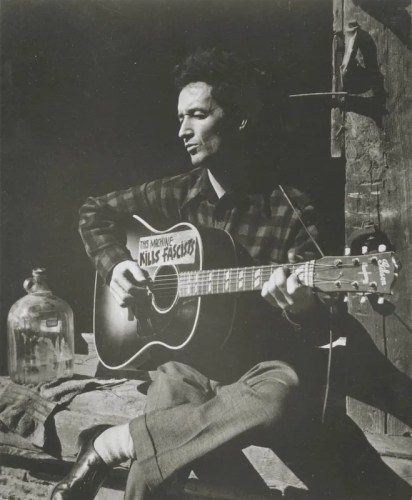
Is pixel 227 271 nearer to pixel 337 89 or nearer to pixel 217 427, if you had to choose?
pixel 217 427

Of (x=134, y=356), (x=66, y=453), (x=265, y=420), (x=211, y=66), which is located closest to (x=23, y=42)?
(x=211, y=66)

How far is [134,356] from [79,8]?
1.11m

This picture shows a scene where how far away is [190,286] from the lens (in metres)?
1.51

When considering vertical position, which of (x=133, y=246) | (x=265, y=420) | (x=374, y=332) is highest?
(x=133, y=246)

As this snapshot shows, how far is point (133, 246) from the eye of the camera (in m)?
1.71

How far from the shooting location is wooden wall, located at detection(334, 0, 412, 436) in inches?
53.0

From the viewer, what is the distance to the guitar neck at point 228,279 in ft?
4.45

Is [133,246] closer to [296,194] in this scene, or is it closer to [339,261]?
A: [296,194]

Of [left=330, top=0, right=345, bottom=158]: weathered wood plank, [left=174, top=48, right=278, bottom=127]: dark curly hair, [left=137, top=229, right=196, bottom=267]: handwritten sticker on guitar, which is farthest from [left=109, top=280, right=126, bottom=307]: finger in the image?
[left=330, top=0, right=345, bottom=158]: weathered wood plank

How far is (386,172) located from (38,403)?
122cm

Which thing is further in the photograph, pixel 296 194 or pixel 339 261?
pixel 296 194

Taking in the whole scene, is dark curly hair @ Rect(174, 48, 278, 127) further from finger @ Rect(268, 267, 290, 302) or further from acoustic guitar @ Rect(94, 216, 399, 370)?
finger @ Rect(268, 267, 290, 302)

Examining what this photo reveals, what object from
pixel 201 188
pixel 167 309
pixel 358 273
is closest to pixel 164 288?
pixel 167 309

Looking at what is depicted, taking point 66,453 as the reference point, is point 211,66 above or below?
above
